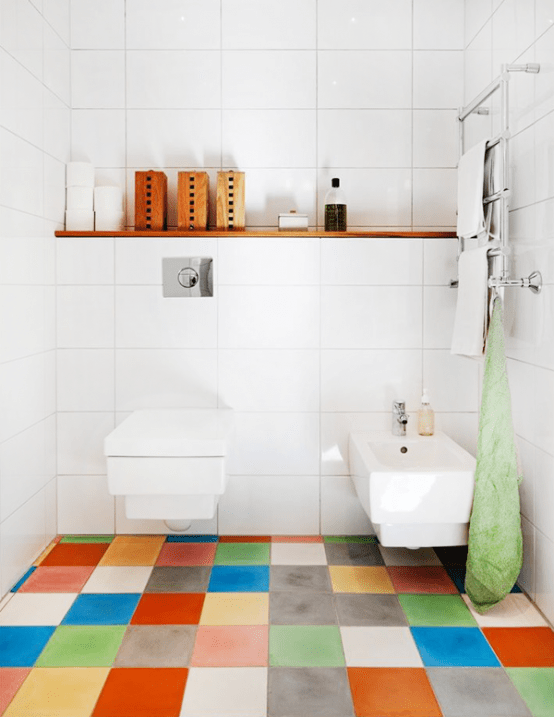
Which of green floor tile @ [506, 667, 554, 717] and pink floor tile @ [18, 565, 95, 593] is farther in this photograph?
pink floor tile @ [18, 565, 95, 593]

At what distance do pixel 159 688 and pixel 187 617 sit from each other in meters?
0.38

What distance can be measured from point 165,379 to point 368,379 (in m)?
0.88

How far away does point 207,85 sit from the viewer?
112 inches

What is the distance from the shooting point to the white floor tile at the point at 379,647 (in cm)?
182

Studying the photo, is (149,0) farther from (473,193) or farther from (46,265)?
(473,193)

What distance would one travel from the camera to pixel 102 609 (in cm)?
212

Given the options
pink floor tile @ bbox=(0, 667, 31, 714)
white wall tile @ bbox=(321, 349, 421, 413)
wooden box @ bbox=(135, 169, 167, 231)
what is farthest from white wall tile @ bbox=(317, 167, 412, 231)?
pink floor tile @ bbox=(0, 667, 31, 714)

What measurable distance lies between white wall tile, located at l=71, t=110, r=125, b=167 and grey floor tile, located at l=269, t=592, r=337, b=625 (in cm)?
200

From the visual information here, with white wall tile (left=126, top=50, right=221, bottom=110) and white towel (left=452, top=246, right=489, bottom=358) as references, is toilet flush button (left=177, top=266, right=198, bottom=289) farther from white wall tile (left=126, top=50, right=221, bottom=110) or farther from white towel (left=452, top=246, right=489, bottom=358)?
white towel (left=452, top=246, right=489, bottom=358)

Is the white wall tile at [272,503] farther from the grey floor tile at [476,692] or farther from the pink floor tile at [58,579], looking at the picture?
the grey floor tile at [476,692]

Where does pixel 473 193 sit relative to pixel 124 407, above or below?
above

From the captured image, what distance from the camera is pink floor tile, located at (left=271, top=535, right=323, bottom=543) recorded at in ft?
8.95

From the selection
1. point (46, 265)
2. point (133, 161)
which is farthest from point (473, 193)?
point (46, 265)

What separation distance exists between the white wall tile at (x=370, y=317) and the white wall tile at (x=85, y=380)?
0.94 metres
